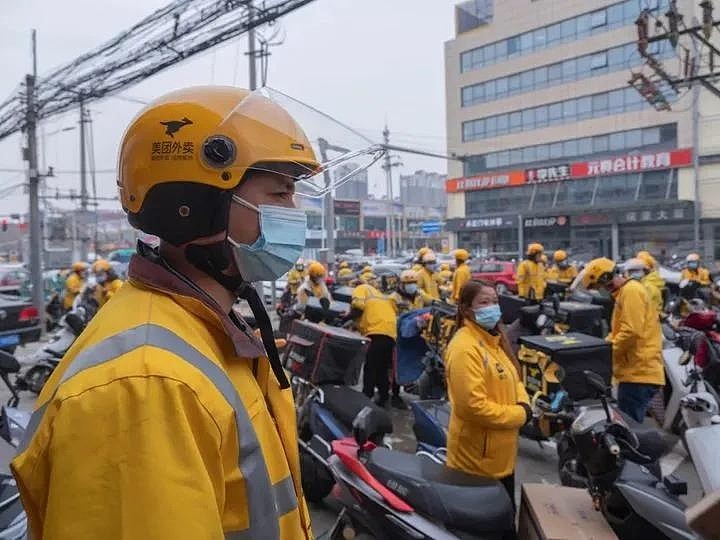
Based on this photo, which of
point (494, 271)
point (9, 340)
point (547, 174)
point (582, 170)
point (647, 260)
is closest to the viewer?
point (9, 340)

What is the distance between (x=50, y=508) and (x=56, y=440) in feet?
0.33

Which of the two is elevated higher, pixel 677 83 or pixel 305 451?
pixel 677 83

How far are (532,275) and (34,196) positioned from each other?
11148 millimetres

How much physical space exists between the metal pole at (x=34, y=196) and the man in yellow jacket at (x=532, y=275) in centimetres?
1070

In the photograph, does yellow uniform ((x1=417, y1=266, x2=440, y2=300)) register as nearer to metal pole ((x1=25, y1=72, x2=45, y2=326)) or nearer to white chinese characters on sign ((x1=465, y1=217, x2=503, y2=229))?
metal pole ((x1=25, y1=72, x2=45, y2=326))

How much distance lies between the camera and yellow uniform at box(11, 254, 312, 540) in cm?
92

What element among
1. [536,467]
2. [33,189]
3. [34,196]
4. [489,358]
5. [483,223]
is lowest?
[536,467]

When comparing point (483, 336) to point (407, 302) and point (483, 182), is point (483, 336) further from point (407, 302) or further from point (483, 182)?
point (483, 182)

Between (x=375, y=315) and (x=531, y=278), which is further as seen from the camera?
(x=531, y=278)

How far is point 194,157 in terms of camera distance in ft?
4.47

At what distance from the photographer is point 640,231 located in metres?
35.8

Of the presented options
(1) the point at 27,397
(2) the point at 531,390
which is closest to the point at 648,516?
(2) the point at 531,390

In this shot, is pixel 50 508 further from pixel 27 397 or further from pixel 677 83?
pixel 677 83

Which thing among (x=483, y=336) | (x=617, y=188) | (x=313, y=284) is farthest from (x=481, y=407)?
(x=617, y=188)
